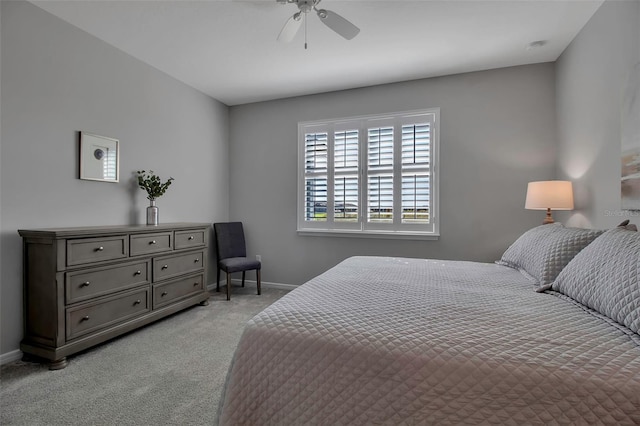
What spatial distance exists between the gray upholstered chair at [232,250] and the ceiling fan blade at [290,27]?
261cm

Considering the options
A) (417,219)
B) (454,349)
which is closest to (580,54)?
(417,219)

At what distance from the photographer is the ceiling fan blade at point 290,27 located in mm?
2166

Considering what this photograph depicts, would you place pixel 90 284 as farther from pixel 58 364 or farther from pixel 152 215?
pixel 152 215

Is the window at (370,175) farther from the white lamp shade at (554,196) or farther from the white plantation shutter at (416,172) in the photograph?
the white lamp shade at (554,196)

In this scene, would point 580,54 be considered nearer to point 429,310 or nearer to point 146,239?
point 429,310

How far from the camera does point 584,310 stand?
4.12ft

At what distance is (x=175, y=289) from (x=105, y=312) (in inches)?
29.5

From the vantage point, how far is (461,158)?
11.6ft

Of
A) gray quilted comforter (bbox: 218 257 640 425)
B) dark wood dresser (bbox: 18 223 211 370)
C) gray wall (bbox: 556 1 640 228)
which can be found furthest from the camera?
dark wood dresser (bbox: 18 223 211 370)

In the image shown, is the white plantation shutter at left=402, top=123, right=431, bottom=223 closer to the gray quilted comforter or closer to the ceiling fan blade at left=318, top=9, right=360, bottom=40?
the ceiling fan blade at left=318, top=9, right=360, bottom=40

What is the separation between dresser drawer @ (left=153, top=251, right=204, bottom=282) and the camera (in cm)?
297

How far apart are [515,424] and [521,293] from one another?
0.89 meters

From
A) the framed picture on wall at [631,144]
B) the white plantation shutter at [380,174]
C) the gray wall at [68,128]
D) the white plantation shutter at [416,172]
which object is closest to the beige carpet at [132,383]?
the gray wall at [68,128]

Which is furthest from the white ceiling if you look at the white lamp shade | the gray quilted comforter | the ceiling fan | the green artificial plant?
the gray quilted comforter
